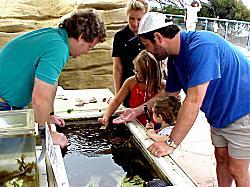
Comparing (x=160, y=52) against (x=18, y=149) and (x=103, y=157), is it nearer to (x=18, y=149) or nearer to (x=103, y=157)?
(x=103, y=157)

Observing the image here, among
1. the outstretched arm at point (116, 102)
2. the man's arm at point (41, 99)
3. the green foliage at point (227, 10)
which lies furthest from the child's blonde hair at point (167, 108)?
the green foliage at point (227, 10)

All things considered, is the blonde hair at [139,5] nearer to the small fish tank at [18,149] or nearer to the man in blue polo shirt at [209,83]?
the man in blue polo shirt at [209,83]

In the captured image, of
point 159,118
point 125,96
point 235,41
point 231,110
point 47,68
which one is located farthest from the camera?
point 235,41

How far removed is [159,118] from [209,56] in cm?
69

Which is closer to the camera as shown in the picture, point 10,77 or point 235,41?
point 10,77

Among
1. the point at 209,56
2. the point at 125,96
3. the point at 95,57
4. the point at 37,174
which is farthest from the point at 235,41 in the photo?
the point at 37,174

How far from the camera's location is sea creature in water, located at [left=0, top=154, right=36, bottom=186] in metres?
1.49

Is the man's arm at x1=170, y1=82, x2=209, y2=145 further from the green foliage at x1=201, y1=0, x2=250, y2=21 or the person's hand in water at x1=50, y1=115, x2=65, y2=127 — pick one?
the green foliage at x1=201, y1=0, x2=250, y2=21

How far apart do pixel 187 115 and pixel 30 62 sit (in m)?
0.79

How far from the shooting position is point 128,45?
2.87m

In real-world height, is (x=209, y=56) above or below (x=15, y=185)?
above

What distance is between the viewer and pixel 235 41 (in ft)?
28.4

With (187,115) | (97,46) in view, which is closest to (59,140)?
(187,115)

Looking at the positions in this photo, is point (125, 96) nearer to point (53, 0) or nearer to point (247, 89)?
point (247, 89)
